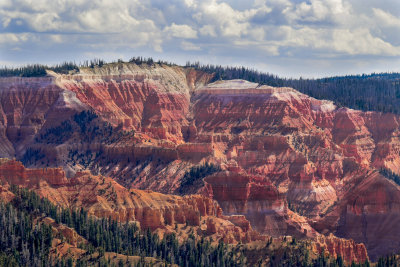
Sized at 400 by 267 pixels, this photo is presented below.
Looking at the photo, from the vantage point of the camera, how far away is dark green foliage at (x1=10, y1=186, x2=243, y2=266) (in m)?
176

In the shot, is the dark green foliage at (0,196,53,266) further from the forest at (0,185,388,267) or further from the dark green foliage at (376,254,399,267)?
the dark green foliage at (376,254,399,267)

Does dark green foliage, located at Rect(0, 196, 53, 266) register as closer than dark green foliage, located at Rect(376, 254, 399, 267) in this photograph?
Yes

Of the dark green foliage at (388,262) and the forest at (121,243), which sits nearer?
the forest at (121,243)

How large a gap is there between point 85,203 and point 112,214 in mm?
6472

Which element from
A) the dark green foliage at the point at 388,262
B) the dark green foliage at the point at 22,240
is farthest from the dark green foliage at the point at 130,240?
the dark green foliage at the point at 388,262

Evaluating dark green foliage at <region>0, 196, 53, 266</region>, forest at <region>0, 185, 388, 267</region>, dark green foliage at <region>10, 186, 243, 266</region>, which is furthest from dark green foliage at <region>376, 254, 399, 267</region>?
dark green foliage at <region>0, 196, 53, 266</region>

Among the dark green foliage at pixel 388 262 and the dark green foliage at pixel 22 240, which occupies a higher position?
the dark green foliage at pixel 22 240

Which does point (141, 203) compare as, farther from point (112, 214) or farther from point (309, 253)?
point (309, 253)

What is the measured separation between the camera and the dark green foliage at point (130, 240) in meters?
176

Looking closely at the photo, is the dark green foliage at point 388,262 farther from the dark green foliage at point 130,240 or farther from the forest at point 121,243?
the dark green foliage at point 130,240

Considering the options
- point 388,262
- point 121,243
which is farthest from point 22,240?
point 388,262

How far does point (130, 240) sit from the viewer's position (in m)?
181

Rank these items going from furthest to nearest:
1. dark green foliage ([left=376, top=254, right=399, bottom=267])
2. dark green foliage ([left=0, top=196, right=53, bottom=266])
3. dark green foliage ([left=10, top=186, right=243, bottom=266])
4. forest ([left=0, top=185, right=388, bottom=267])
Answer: dark green foliage ([left=376, top=254, right=399, bottom=267]), dark green foliage ([left=10, top=186, right=243, bottom=266]), forest ([left=0, top=185, right=388, bottom=267]), dark green foliage ([left=0, top=196, right=53, bottom=266])

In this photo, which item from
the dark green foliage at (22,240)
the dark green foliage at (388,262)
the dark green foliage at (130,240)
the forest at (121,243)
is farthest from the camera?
the dark green foliage at (388,262)
